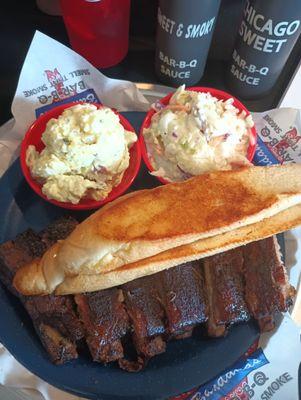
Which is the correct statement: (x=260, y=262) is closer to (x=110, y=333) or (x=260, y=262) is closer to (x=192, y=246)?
(x=192, y=246)

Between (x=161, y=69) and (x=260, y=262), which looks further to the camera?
(x=161, y=69)

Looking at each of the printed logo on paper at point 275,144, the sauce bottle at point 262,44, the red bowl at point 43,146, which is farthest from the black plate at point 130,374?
the sauce bottle at point 262,44

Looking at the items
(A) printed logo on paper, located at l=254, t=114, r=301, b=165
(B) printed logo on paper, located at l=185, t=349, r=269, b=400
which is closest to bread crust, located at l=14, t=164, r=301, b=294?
(A) printed logo on paper, located at l=254, t=114, r=301, b=165

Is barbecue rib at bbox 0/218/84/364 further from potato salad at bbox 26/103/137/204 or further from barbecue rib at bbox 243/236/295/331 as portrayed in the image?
barbecue rib at bbox 243/236/295/331

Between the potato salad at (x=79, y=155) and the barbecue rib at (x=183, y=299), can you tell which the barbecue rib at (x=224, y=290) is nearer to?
the barbecue rib at (x=183, y=299)

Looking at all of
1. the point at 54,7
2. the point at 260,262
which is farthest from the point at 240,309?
the point at 54,7

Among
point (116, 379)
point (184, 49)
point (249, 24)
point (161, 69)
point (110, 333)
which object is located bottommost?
point (116, 379)

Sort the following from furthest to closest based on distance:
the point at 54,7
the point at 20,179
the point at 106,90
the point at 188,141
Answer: the point at 54,7, the point at 106,90, the point at 20,179, the point at 188,141
